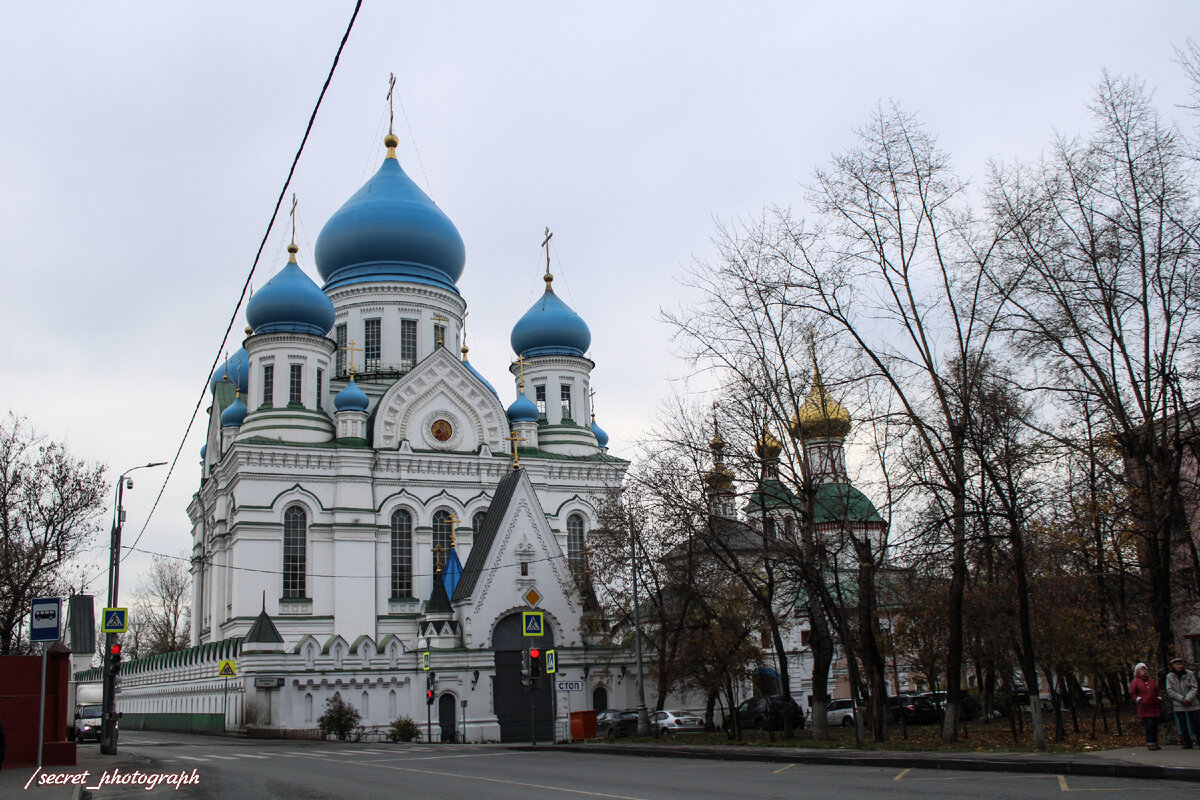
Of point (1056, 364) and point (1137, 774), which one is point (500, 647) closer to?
point (1056, 364)

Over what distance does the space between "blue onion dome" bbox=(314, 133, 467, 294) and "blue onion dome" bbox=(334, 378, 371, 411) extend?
6865 mm

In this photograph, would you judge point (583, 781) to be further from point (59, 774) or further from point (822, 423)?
point (822, 423)

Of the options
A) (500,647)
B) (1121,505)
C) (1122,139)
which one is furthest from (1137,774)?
(500,647)

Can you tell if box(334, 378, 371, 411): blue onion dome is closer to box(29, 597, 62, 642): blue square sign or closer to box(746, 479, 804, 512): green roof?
box(746, 479, 804, 512): green roof

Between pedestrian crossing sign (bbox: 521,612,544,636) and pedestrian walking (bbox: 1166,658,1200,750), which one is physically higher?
pedestrian crossing sign (bbox: 521,612,544,636)

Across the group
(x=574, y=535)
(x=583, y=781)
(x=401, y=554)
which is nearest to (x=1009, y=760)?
(x=583, y=781)

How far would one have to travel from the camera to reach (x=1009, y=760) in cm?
1465

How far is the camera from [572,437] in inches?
1897

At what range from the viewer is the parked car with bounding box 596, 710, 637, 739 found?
34656 mm

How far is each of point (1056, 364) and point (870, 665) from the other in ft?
24.4

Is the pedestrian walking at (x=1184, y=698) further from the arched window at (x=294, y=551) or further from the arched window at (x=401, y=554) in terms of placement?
the arched window at (x=294, y=551)

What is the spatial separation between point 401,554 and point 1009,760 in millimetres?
30451

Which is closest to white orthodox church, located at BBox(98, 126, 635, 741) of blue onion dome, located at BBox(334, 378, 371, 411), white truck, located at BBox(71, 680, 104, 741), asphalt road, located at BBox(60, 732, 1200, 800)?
blue onion dome, located at BBox(334, 378, 371, 411)

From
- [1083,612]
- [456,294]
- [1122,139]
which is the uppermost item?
[456,294]
